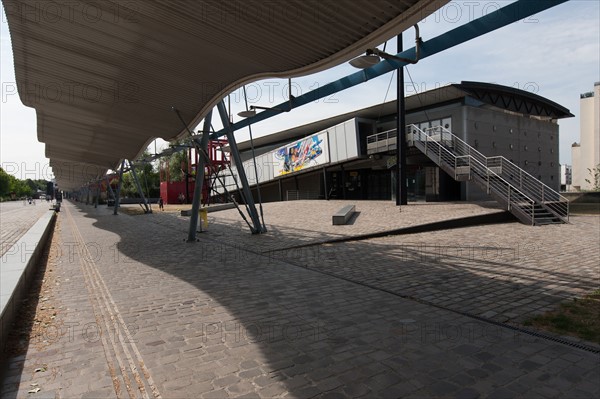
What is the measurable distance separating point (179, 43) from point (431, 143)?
775 inches

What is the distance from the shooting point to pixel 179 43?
7.57 meters

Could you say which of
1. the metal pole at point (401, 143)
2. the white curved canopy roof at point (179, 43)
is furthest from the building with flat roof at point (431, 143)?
the white curved canopy roof at point (179, 43)

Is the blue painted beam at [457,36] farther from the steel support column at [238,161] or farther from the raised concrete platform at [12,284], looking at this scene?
the raised concrete platform at [12,284]

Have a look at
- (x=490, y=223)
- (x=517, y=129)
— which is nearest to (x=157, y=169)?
(x=517, y=129)

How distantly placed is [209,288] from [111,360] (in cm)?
300

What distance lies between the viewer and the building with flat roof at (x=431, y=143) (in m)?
27.8

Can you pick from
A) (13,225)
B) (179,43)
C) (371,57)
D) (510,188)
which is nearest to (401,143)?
(510,188)

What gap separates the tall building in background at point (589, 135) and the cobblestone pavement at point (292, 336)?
59792mm

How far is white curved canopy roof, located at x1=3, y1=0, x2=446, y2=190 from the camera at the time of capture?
19.2ft

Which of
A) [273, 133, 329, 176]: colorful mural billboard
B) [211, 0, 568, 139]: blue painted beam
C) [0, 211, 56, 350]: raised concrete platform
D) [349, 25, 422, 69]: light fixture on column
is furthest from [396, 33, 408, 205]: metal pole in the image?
[0, 211, 56, 350]: raised concrete platform

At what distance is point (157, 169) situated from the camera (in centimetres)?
7969

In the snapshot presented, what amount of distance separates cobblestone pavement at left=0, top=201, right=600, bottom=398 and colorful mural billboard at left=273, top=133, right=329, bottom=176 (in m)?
23.2

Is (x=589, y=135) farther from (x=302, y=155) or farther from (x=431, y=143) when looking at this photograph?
(x=302, y=155)

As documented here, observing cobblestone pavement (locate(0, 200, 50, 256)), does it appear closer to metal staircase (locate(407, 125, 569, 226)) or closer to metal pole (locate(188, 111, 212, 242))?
metal pole (locate(188, 111, 212, 242))
